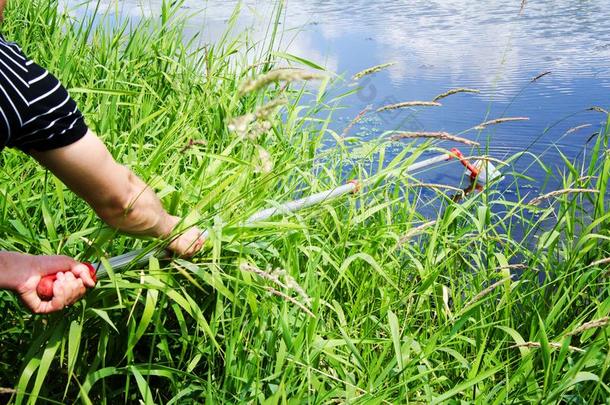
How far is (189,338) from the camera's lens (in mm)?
1842

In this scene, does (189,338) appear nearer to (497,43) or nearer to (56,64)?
(56,64)

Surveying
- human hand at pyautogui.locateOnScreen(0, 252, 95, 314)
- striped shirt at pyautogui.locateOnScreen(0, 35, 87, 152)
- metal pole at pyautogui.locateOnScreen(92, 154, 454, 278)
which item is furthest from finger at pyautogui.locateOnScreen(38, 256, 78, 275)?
striped shirt at pyautogui.locateOnScreen(0, 35, 87, 152)

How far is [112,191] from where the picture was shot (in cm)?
162

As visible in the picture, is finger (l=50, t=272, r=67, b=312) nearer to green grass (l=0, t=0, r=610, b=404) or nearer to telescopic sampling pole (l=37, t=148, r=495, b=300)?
telescopic sampling pole (l=37, t=148, r=495, b=300)

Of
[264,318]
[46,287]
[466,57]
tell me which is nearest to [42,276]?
[46,287]

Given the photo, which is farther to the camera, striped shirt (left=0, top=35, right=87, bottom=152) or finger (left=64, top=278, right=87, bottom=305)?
finger (left=64, top=278, right=87, bottom=305)

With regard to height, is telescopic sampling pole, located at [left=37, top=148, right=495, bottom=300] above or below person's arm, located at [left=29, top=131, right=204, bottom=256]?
below

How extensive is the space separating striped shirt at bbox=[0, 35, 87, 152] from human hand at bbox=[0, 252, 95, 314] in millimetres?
240

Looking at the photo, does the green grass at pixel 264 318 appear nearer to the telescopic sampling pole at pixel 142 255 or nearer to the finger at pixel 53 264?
the telescopic sampling pole at pixel 142 255

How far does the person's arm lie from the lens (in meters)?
1.53

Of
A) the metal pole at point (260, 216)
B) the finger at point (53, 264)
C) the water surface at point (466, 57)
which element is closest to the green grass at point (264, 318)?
the metal pole at point (260, 216)

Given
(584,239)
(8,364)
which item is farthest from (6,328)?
(584,239)

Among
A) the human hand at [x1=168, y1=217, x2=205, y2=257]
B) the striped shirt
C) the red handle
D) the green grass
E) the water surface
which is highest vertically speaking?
the striped shirt

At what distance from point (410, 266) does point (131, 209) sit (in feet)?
3.99
